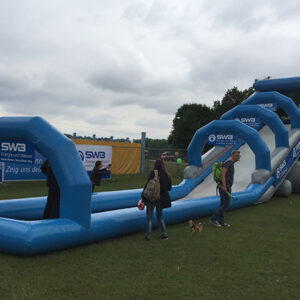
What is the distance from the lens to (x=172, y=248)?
5652 millimetres

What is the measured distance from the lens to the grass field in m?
3.89

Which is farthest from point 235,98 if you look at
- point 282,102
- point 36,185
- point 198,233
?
point 198,233

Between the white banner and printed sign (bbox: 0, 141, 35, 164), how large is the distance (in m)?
9.24

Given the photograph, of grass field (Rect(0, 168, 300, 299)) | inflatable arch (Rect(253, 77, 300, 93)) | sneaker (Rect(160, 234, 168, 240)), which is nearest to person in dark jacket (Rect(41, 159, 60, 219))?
grass field (Rect(0, 168, 300, 299))

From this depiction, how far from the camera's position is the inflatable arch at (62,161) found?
542cm

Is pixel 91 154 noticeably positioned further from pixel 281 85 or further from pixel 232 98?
pixel 232 98

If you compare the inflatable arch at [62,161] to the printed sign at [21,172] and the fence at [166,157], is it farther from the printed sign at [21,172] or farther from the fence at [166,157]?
the fence at [166,157]

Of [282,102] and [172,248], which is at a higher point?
[282,102]

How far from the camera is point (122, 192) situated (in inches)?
348

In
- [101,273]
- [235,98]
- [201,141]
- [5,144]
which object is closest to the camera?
[101,273]

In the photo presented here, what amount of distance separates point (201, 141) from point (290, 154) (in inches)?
122

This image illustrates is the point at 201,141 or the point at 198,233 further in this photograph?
the point at 201,141

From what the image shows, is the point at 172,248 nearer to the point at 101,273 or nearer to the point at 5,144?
the point at 101,273

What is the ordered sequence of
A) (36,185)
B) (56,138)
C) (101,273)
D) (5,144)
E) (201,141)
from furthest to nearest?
(36,185)
(201,141)
(5,144)
(56,138)
(101,273)
